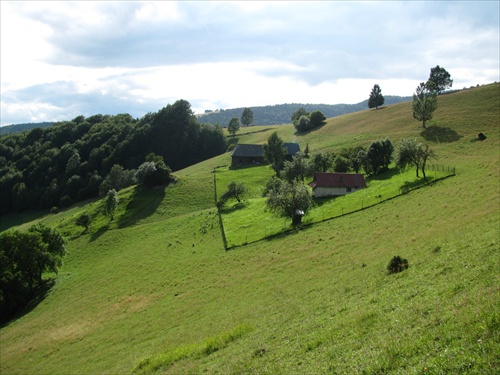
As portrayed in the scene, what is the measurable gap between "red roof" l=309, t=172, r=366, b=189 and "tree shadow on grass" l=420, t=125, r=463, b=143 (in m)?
31.9

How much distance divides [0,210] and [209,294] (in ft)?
384

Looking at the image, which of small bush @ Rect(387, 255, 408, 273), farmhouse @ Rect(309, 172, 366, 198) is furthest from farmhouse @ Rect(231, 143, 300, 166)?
small bush @ Rect(387, 255, 408, 273)

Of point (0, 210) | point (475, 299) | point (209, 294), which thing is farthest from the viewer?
point (0, 210)

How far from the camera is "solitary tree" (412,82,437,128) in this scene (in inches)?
3812

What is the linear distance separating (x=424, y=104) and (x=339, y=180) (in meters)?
46.6

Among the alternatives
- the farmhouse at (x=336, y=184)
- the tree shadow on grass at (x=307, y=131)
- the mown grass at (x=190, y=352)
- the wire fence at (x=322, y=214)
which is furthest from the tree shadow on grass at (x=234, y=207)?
the tree shadow on grass at (x=307, y=131)

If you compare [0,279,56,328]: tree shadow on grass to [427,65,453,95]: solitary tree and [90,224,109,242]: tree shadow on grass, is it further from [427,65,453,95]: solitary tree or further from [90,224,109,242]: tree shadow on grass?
[427,65,453,95]: solitary tree

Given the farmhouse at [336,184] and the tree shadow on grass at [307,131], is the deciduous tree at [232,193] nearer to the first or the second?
the farmhouse at [336,184]

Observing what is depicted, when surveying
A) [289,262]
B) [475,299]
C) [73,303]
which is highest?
[475,299]

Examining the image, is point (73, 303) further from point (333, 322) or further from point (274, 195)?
point (333, 322)

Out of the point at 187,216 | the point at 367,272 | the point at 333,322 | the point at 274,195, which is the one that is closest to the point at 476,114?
the point at 274,195

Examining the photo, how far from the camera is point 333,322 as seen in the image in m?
18.7

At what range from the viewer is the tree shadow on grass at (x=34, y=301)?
46.2m

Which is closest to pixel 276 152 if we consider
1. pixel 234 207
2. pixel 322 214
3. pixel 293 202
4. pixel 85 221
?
pixel 234 207
